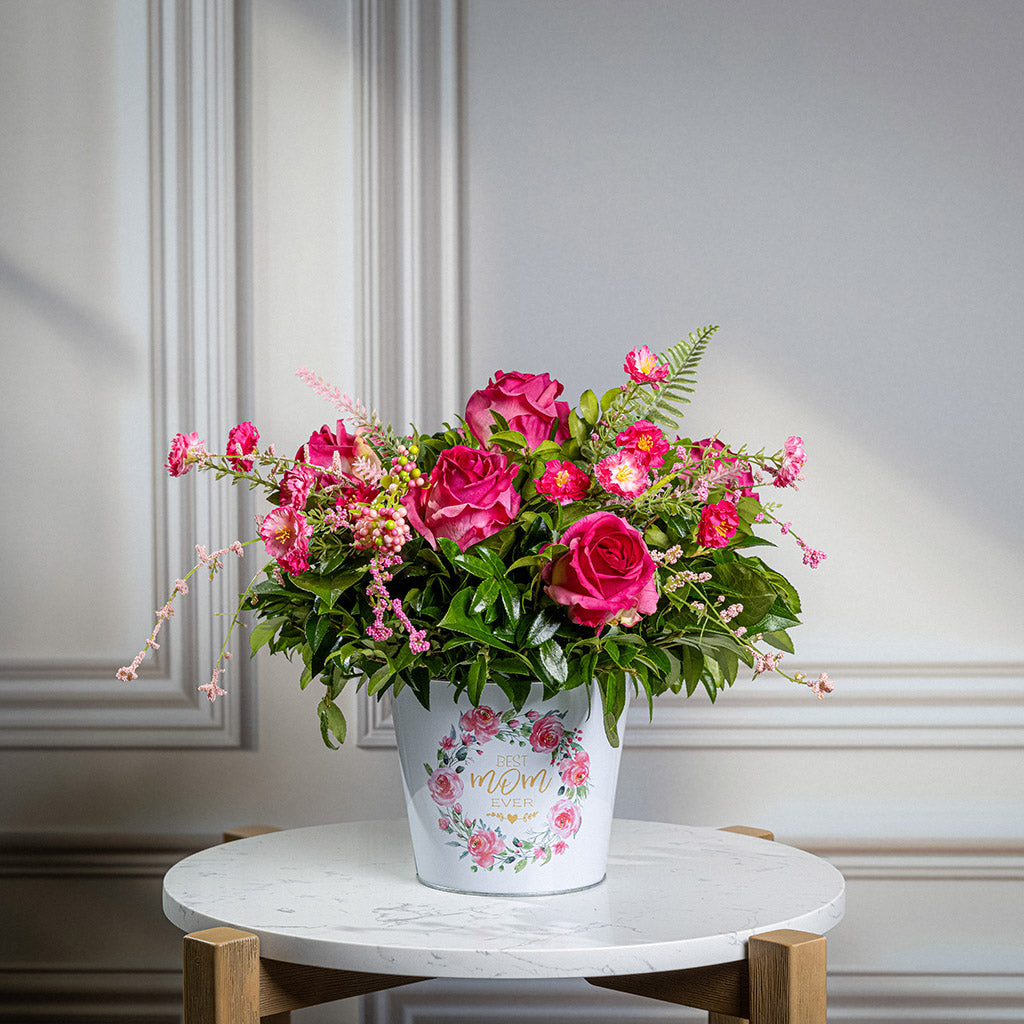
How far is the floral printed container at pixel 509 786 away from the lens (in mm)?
828

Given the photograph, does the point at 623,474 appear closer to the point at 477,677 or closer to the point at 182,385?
the point at 477,677

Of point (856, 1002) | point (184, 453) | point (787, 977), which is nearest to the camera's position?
point (787, 977)

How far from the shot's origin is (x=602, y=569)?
2.42ft

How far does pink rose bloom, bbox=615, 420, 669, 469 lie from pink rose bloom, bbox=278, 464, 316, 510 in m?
0.24

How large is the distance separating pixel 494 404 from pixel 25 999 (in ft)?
3.56

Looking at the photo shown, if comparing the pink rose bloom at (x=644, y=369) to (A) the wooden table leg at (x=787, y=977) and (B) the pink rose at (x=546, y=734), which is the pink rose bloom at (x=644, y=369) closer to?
(B) the pink rose at (x=546, y=734)

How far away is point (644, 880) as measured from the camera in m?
0.90

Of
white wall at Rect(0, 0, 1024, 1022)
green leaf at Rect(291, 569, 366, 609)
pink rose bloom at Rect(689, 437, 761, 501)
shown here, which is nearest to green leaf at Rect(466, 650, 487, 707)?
green leaf at Rect(291, 569, 366, 609)

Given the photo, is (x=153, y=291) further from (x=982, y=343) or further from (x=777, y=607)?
(x=982, y=343)

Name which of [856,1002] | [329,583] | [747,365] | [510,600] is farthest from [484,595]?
[856,1002]

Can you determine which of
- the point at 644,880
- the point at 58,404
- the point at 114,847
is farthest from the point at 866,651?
the point at 58,404

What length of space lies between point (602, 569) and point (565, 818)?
0.23 meters

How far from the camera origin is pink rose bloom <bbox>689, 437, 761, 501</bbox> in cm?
81

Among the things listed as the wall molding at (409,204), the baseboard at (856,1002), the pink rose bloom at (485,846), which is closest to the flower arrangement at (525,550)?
the pink rose bloom at (485,846)
